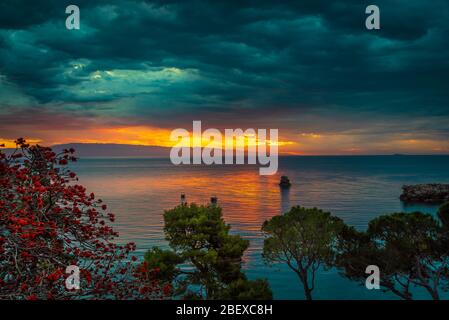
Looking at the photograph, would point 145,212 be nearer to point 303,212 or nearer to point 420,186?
point 303,212

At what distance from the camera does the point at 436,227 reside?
902 inches

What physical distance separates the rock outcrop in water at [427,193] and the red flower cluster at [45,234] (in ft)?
361

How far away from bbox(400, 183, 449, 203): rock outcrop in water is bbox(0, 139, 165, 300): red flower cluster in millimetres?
110115

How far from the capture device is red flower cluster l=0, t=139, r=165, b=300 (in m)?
7.23

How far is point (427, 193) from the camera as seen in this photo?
104312 mm

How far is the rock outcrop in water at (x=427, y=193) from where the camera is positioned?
332 feet

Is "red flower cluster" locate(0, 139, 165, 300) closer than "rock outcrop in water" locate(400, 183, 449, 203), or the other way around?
"red flower cluster" locate(0, 139, 165, 300)

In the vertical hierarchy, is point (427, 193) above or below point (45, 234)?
below

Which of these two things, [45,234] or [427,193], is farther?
[427,193]

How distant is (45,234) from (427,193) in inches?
Result: 4507

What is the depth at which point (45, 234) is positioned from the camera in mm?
8078

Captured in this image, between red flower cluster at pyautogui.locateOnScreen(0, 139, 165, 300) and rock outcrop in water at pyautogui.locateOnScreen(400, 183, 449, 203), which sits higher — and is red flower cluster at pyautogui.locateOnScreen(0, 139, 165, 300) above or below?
above
